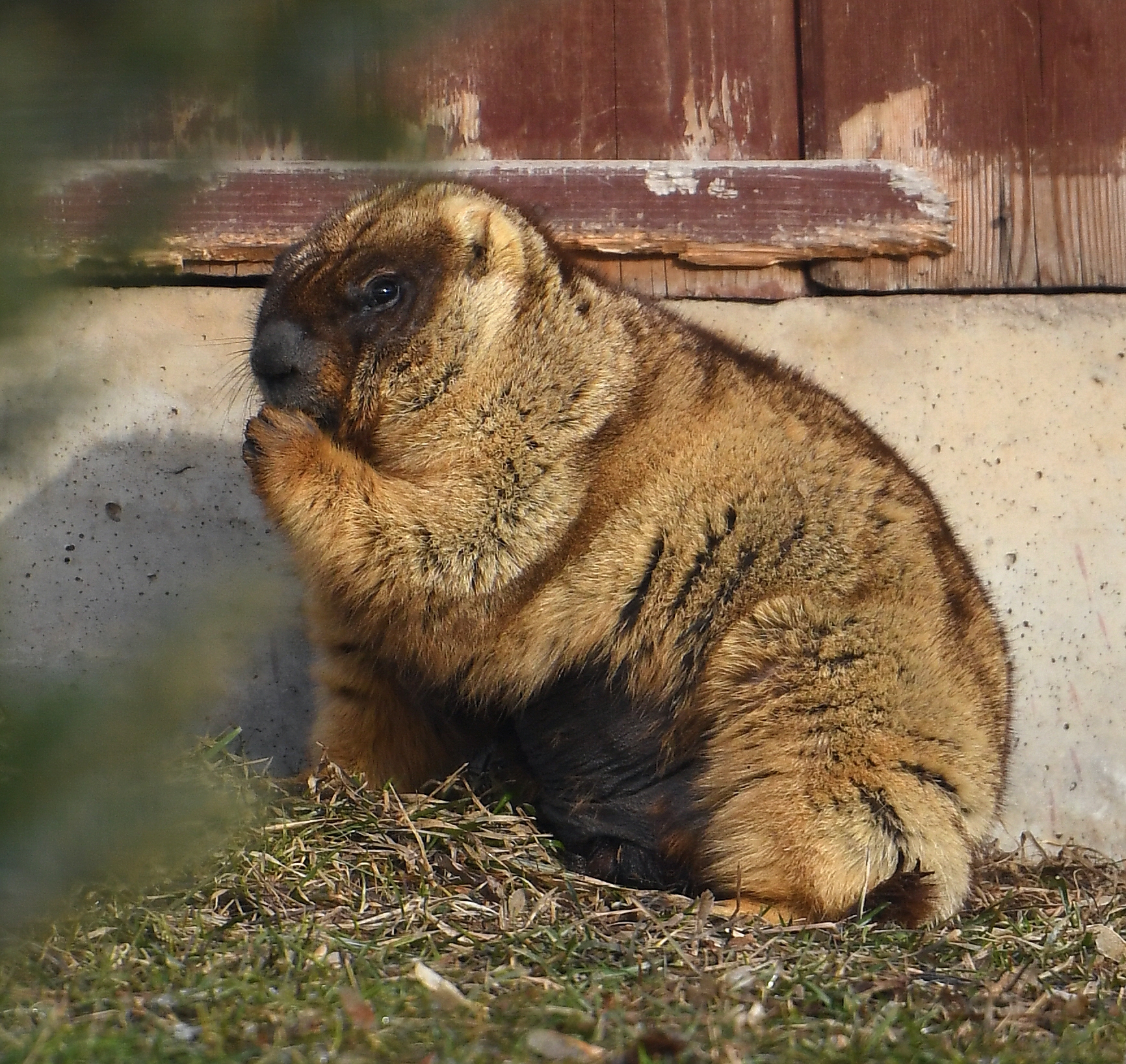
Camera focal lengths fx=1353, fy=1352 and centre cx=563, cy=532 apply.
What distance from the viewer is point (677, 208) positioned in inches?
225

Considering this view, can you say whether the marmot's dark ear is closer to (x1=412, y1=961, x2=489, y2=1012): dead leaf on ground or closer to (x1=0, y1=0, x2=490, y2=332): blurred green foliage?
(x1=412, y1=961, x2=489, y2=1012): dead leaf on ground

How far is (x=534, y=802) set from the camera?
5.07m

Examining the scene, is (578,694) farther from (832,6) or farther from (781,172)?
(832,6)

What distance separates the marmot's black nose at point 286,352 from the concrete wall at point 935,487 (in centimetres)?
113

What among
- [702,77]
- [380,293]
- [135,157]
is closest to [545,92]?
[702,77]

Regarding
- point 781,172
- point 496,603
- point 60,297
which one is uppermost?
point 781,172

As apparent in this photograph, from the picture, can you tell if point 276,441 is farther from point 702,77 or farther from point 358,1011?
point 702,77

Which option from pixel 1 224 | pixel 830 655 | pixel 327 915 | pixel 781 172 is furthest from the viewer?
pixel 781 172

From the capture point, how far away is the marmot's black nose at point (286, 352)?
14.7ft

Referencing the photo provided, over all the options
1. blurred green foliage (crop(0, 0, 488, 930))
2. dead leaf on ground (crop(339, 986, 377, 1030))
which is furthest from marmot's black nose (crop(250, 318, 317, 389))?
blurred green foliage (crop(0, 0, 488, 930))

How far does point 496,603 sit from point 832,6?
3206mm

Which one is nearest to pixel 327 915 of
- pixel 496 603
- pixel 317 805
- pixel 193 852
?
pixel 317 805

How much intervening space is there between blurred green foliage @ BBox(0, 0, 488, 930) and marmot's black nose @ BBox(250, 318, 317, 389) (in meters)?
3.07

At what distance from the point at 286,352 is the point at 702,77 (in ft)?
8.16
